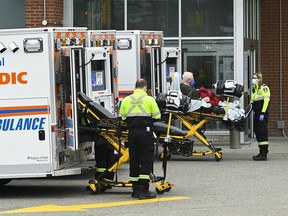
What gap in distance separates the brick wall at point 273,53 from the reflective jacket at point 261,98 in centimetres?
601

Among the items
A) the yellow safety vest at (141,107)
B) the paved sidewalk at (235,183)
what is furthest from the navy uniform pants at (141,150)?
the paved sidewalk at (235,183)

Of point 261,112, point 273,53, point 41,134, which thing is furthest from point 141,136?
point 273,53

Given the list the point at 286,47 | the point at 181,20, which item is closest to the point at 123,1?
the point at 181,20

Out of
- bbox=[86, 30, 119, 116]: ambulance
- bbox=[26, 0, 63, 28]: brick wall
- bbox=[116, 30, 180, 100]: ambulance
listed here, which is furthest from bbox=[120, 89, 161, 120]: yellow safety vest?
bbox=[26, 0, 63, 28]: brick wall

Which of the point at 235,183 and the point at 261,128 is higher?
the point at 261,128

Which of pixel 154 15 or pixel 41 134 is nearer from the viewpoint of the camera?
pixel 41 134

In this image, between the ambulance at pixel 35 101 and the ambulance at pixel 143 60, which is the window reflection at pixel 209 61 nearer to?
the ambulance at pixel 143 60

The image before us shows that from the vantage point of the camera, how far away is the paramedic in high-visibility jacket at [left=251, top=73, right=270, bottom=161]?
1877 centimetres

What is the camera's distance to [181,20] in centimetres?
2262

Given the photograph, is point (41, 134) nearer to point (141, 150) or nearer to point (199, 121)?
point (141, 150)

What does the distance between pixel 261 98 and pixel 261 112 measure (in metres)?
0.28

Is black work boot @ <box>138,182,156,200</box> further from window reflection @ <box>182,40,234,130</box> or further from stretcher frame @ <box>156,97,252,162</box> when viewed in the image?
window reflection @ <box>182,40,234,130</box>

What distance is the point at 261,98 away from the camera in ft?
61.7

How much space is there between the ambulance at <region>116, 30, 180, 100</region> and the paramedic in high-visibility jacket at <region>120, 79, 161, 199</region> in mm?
4916
